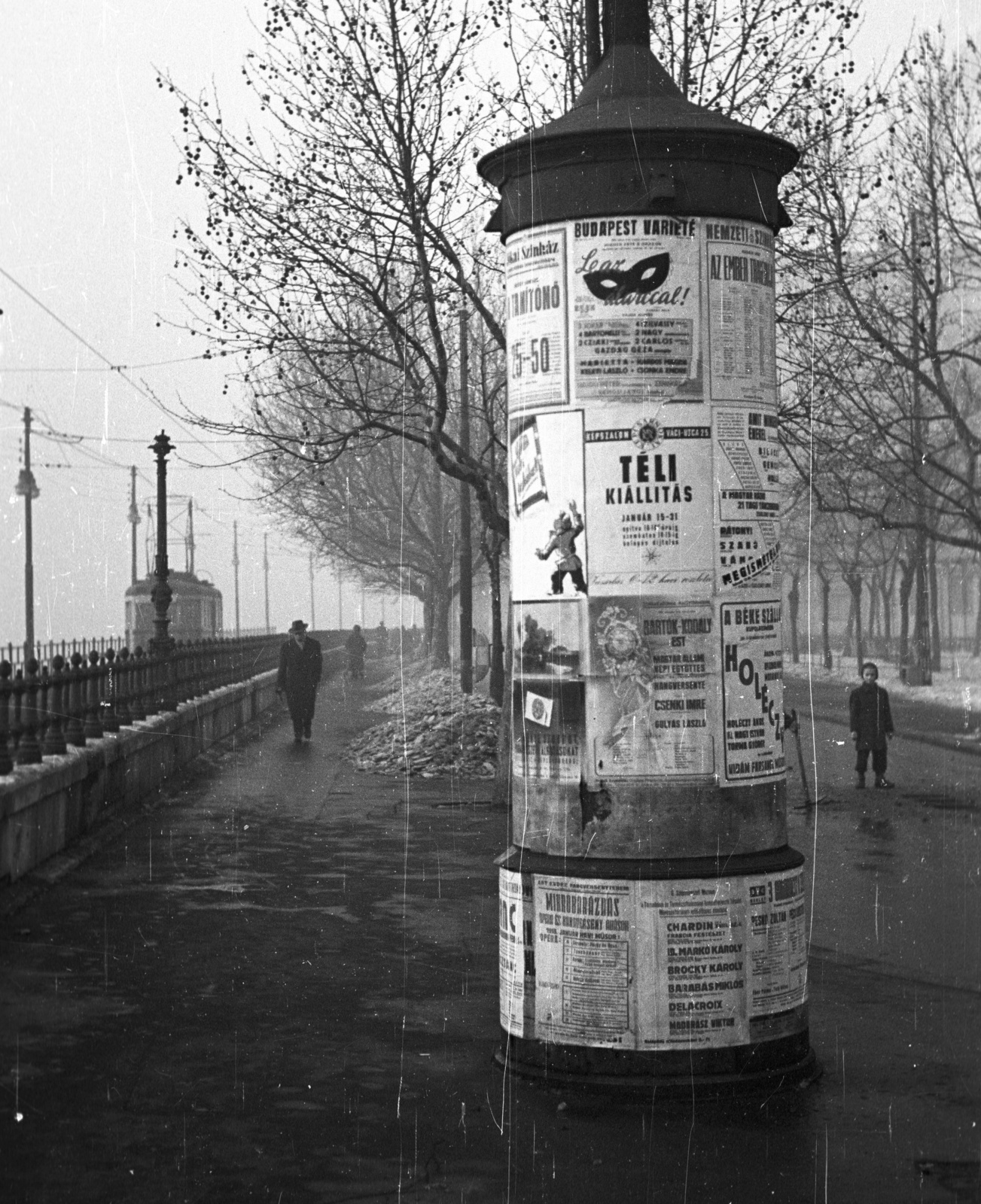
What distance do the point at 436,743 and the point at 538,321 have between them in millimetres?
16493

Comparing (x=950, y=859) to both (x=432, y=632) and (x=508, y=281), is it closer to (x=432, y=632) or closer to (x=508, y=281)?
(x=508, y=281)

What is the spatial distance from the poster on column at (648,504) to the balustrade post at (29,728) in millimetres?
6339

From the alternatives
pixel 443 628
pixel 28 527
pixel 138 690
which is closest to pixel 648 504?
pixel 138 690

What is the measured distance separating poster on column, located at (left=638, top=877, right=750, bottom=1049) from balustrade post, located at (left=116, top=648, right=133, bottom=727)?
10.8 metres

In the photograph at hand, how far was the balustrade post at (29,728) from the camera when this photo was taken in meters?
11.2

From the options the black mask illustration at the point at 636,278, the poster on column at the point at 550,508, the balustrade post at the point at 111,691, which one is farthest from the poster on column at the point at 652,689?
the balustrade post at the point at 111,691

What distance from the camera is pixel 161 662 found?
20516 mm

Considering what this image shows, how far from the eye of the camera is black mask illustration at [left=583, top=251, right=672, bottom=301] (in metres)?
5.98

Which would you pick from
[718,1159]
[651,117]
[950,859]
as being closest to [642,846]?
[718,1159]

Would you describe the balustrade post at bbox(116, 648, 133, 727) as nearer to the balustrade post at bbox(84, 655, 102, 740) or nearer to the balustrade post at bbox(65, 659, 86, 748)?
the balustrade post at bbox(84, 655, 102, 740)

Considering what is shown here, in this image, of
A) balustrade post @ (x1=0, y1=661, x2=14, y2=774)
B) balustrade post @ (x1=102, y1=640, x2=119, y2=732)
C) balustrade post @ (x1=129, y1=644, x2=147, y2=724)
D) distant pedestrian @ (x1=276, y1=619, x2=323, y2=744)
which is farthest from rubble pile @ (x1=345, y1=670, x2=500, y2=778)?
balustrade post @ (x1=0, y1=661, x2=14, y2=774)

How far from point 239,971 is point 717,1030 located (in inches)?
118

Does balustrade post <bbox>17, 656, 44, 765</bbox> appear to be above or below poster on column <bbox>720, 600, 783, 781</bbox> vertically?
below

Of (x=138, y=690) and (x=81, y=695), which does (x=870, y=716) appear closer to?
(x=138, y=690)
